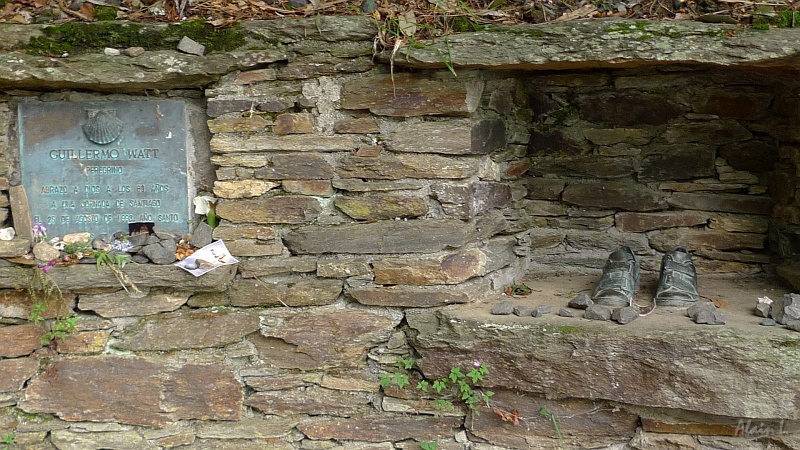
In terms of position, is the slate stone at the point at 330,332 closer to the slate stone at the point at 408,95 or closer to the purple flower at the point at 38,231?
the slate stone at the point at 408,95

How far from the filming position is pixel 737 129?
3123 millimetres

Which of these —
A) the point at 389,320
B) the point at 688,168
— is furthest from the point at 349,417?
the point at 688,168

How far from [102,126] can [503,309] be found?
172cm

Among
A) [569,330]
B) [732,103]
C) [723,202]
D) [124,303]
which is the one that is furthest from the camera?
[723,202]

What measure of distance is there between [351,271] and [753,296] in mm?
1647

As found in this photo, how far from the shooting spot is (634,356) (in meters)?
2.49

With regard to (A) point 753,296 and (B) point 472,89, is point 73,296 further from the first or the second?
(A) point 753,296

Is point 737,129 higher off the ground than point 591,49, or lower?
lower

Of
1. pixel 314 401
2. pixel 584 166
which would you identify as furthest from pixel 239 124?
pixel 584 166

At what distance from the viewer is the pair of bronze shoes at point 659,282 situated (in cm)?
275

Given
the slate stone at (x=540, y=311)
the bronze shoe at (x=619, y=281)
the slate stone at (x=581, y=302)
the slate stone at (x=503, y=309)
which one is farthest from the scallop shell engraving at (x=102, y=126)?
the bronze shoe at (x=619, y=281)

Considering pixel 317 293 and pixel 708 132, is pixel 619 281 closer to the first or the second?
pixel 708 132

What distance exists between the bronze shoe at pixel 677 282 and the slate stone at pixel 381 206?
99 centimetres

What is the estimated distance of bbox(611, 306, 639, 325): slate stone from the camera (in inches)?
101
